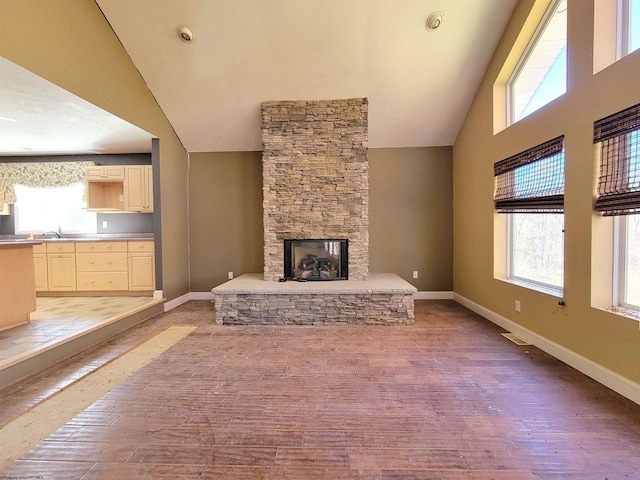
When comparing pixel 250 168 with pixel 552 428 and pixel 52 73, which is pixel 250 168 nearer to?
pixel 52 73

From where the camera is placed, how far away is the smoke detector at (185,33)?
3141 mm

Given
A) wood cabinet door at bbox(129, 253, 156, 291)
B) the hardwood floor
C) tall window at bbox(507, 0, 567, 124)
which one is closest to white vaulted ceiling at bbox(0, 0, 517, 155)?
tall window at bbox(507, 0, 567, 124)

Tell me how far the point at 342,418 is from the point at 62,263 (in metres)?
4.88

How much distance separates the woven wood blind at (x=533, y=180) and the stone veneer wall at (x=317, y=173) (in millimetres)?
1622

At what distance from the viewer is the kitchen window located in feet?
16.3

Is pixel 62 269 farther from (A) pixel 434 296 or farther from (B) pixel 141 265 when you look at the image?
(A) pixel 434 296

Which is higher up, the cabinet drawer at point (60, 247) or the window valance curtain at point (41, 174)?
the window valance curtain at point (41, 174)

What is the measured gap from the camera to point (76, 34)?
2.72 m

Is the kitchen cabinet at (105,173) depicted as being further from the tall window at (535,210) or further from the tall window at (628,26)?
the tall window at (628,26)

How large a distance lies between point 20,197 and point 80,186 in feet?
3.48

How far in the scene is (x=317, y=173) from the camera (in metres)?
3.97

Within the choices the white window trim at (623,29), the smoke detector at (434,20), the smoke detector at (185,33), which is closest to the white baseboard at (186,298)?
the smoke detector at (185,33)

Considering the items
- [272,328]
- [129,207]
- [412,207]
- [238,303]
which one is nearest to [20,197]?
[129,207]

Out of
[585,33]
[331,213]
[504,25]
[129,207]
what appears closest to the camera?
[585,33]
